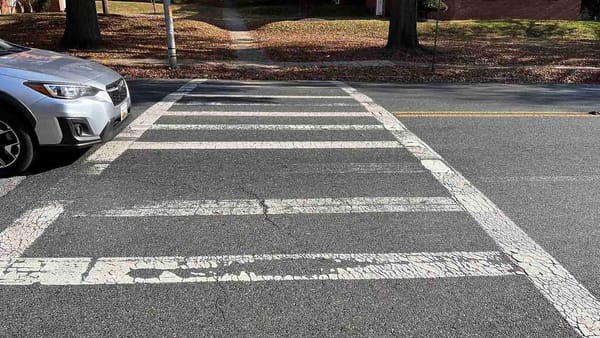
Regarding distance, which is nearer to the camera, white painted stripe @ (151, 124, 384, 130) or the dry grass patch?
white painted stripe @ (151, 124, 384, 130)

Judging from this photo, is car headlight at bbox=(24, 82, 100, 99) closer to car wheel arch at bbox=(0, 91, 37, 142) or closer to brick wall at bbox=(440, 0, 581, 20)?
car wheel arch at bbox=(0, 91, 37, 142)

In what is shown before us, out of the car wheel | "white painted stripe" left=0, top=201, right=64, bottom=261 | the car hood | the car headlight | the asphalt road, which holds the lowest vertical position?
the asphalt road

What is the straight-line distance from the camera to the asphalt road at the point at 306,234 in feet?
10.1

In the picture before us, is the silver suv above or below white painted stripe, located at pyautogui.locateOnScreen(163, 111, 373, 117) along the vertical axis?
above

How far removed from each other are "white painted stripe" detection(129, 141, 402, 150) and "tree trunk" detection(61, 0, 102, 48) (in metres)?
12.7

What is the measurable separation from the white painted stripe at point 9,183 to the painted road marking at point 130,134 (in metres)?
0.67

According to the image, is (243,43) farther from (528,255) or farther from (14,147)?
(528,255)

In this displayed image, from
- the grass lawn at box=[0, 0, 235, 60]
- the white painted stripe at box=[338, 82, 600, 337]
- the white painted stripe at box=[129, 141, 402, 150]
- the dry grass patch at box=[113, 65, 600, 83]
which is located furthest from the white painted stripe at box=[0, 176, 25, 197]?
the grass lawn at box=[0, 0, 235, 60]

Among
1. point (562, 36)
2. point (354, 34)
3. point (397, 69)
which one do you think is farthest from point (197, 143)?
point (562, 36)


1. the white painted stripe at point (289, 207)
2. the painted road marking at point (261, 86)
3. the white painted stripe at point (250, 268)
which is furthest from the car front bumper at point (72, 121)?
the painted road marking at point (261, 86)

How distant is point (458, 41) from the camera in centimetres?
2284

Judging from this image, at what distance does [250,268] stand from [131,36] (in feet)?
62.9

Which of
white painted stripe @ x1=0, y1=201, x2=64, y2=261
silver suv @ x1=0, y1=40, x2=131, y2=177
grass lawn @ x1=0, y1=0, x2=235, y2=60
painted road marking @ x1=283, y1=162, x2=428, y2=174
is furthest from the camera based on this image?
grass lawn @ x1=0, y1=0, x2=235, y2=60

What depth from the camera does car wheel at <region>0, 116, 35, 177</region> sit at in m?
5.13
